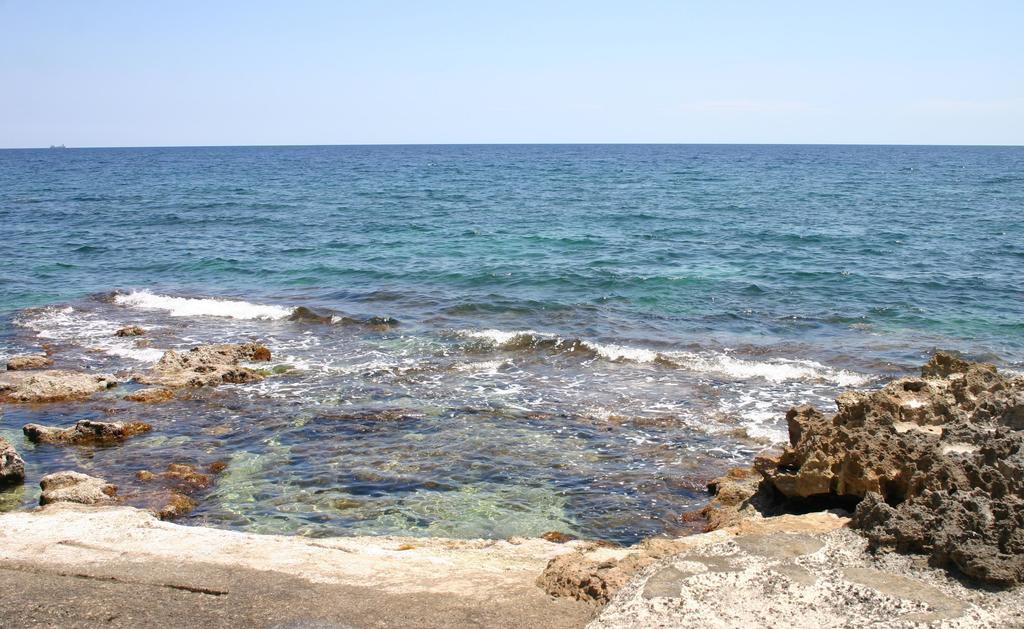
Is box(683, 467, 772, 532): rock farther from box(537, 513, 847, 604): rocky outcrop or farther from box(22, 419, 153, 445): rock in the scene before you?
box(22, 419, 153, 445): rock

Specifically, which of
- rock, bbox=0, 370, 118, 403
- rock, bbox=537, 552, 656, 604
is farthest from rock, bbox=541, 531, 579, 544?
rock, bbox=0, 370, 118, 403

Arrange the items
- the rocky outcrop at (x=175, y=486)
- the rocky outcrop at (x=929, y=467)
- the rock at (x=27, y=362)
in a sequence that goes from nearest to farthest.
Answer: the rocky outcrop at (x=929, y=467), the rocky outcrop at (x=175, y=486), the rock at (x=27, y=362)

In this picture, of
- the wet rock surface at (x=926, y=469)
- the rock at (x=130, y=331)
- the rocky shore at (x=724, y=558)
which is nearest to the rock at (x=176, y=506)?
the rocky shore at (x=724, y=558)

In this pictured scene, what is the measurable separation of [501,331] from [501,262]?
961cm

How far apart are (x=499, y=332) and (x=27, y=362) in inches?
406

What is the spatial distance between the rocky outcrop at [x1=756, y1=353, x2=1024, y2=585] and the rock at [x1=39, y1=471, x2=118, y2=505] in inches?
332

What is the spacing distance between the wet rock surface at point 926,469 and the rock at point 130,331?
15.4 meters

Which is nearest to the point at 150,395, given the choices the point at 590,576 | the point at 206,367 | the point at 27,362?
the point at 206,367

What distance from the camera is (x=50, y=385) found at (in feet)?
49.9

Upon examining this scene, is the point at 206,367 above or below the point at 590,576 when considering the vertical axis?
below

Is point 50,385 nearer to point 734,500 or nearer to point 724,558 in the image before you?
point 734,500

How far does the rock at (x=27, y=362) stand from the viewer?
16.6 m

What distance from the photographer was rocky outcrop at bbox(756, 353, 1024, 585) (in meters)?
6.48

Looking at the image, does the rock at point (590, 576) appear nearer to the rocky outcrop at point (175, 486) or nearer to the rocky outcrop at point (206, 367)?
the rocky outcrop at point (175, 486)
